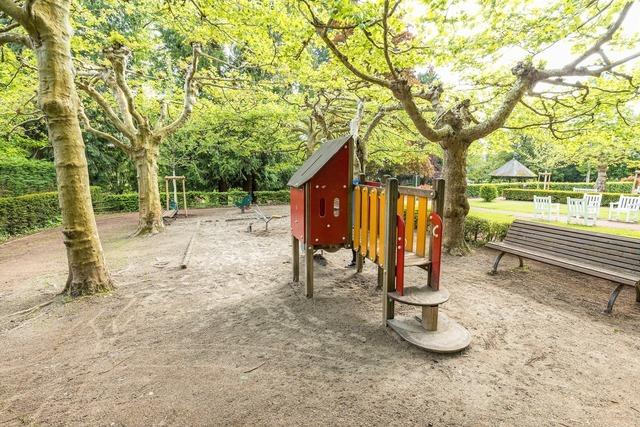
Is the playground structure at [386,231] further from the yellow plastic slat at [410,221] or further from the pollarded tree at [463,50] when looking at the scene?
the pollarded tree at [463,50]

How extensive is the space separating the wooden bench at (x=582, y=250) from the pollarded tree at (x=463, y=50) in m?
1.80

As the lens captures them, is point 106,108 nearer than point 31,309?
No

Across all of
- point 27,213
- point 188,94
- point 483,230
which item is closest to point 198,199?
point 27,213

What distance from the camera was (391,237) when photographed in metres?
3.87

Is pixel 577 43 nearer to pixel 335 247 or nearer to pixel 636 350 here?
pixel 636 350

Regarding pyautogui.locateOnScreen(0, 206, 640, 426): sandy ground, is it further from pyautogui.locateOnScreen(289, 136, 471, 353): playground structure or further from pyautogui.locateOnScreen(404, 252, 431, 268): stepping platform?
pyautogui.locateOnScreen(404, 252, 431, 268): stepping platform

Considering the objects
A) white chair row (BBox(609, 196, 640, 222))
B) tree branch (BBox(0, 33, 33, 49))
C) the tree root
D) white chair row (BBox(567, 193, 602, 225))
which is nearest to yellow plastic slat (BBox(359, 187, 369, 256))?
the tree root

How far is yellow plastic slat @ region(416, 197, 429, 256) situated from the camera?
3.81m

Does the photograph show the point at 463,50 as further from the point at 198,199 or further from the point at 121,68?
the point at 198,199

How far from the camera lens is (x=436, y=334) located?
3.79 metres

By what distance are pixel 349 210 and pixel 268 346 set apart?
255cm

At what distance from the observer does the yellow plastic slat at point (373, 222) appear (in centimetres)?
438

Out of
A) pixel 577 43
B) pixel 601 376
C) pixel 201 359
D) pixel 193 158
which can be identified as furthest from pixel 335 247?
pixel 193 158

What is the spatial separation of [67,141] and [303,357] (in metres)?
5.08
